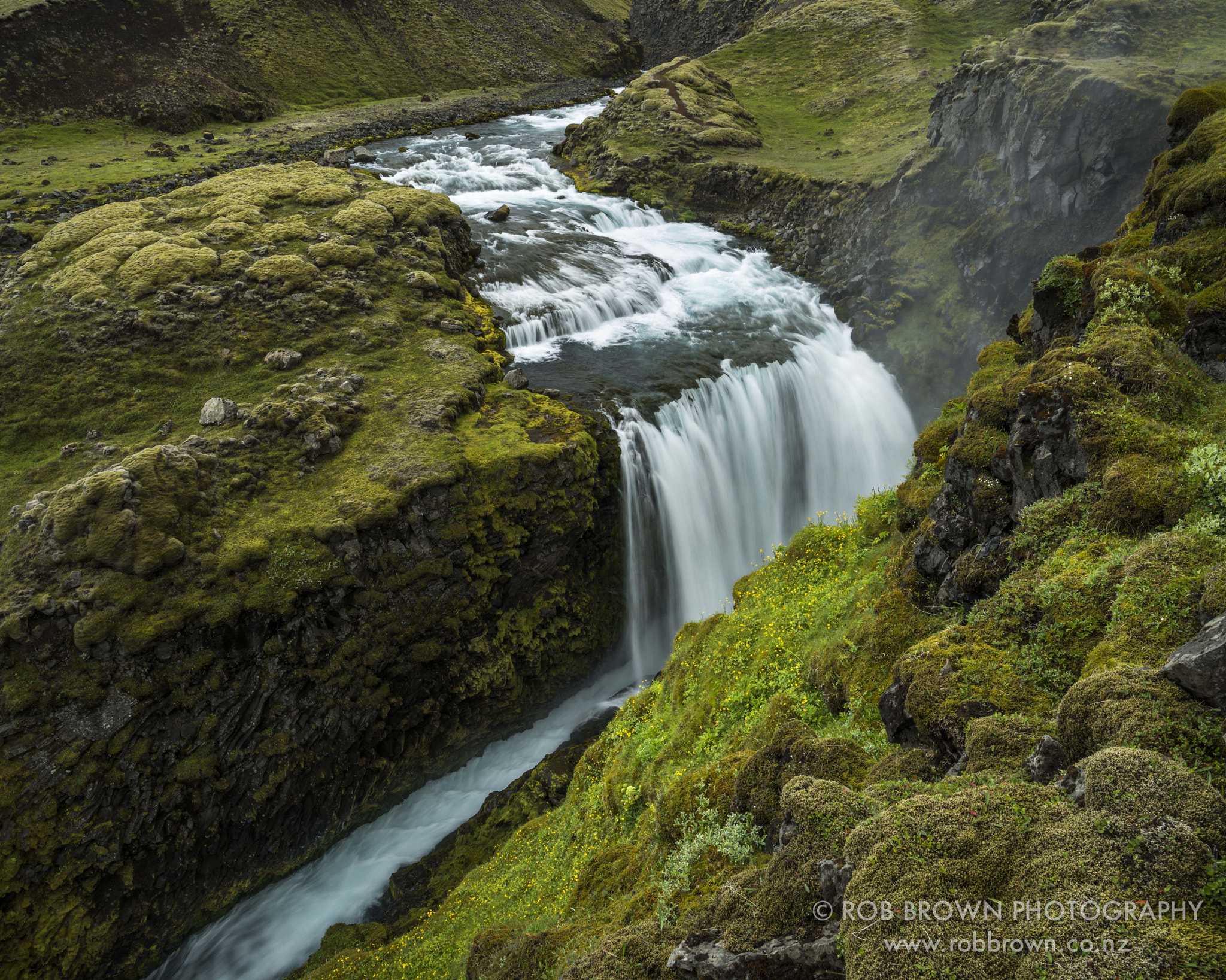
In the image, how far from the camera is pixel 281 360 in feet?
66.8

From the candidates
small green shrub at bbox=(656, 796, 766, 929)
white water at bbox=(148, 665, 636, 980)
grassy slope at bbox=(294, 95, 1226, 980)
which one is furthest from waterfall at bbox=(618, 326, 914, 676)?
small green shrub at bbox=(656, 796, 766, 929)

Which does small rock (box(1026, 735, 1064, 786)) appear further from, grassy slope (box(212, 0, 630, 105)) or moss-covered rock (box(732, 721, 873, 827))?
grassy slope (box(212, 0, 630, 105))

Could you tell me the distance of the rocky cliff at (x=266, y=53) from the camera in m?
55.9

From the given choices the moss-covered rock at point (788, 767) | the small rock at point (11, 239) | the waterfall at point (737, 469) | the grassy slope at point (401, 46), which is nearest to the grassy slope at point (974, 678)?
the moss-covered rock at point (788, 767)

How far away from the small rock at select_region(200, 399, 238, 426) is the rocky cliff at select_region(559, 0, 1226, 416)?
2847 cm

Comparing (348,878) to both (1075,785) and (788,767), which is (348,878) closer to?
(788,767)

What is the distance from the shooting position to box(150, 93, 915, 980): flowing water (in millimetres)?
17219

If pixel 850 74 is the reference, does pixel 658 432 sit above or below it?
below

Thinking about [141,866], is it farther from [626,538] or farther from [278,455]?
[626,538]

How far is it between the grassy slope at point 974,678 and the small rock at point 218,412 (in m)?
14.1

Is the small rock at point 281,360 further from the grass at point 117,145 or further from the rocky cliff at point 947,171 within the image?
the grass at point 117,145

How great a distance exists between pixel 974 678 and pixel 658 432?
57.1 feet

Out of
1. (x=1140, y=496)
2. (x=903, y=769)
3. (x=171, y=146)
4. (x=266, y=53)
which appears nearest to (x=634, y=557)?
(x=1140, y=496)

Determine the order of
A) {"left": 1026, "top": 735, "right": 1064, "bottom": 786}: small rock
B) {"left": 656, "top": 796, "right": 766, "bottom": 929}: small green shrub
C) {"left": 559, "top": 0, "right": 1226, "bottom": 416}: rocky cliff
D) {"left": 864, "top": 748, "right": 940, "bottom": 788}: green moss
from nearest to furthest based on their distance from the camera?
{"left": 1026, "top": 735, "right": 1064, "bottom": 786}: small rock, {"left": 864, "top": 748, "right": 940, "bottom": 788}: green moss, {"left": 656, "top": 796, "right": 766, "bottom": 929}: small green shrub, {"left": 559, "top": 0, "right": 1226, "bottom": 416}: rocky cliff
